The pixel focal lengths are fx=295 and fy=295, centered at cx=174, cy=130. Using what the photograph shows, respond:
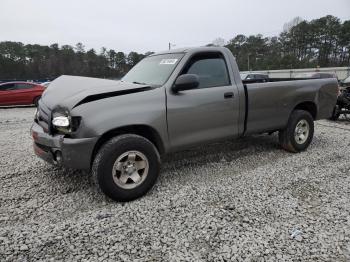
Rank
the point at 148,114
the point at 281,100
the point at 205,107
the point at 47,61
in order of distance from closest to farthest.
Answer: the point at 148,114
the point at 205,107
the point at 281,100
the point at 47,61

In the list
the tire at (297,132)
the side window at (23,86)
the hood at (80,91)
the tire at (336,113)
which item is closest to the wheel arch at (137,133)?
the hood at (80,91)

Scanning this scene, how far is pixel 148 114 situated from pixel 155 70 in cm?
104

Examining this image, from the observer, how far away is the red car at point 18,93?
15.7m

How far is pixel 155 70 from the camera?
4.45 metres

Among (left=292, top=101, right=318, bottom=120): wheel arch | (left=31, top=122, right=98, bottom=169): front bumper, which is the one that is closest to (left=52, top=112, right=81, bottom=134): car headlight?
(left=31, top=122, right=98, bottom=169): front bumper

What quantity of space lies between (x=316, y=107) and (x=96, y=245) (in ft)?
16.1

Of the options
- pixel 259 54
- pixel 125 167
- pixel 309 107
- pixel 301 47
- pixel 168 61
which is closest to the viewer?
pixel 125 167

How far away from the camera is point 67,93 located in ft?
12.4

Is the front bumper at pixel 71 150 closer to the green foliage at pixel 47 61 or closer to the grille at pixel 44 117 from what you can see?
the grille at pixel 44 117

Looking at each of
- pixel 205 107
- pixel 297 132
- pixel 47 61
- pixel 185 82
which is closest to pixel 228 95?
pixel 205 107

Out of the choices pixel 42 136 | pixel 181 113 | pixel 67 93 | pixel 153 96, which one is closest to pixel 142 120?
pixel 153 96

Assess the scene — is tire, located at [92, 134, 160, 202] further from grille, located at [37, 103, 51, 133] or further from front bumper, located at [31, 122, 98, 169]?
grille, located at [37, 103, 51, 133]

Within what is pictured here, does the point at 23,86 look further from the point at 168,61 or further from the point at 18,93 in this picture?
the point at 168,61

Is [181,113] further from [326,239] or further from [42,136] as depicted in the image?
[326,239]
